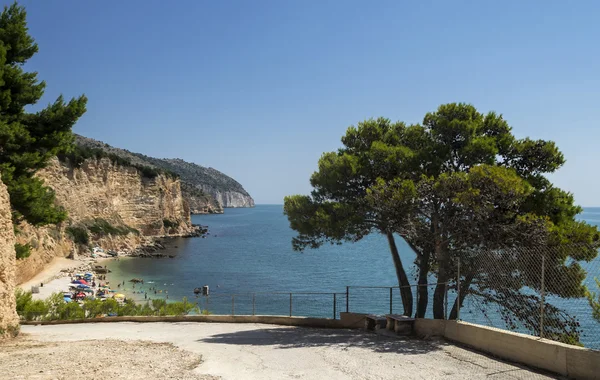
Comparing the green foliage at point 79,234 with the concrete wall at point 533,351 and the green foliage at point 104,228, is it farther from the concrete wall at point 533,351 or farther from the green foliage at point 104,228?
the concrete wall at point 533,351

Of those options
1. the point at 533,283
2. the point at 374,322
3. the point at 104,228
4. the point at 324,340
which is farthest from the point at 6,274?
the point at 104,228

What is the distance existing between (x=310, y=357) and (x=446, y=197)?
265 inches

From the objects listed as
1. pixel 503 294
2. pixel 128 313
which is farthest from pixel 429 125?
pixel 128 313

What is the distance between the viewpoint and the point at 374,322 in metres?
14.5

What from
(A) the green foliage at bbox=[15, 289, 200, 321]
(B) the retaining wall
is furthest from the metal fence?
(B) the retaining wall

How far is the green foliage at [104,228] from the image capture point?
74.7 meters

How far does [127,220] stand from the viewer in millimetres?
86375

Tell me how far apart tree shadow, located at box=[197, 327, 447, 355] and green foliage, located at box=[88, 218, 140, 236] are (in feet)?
222

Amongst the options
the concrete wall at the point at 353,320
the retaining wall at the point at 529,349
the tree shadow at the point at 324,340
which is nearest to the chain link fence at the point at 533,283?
the retaining wall at the point at 529,349

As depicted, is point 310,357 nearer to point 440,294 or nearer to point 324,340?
point 324,340

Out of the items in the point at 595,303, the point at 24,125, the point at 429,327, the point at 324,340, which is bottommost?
the point at 324,340

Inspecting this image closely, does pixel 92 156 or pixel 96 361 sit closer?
pixel 96 361

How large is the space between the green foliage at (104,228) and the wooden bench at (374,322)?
2737 inches

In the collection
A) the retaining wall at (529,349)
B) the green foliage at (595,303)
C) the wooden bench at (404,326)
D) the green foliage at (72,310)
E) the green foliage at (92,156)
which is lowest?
the green foliage at (72,310)
